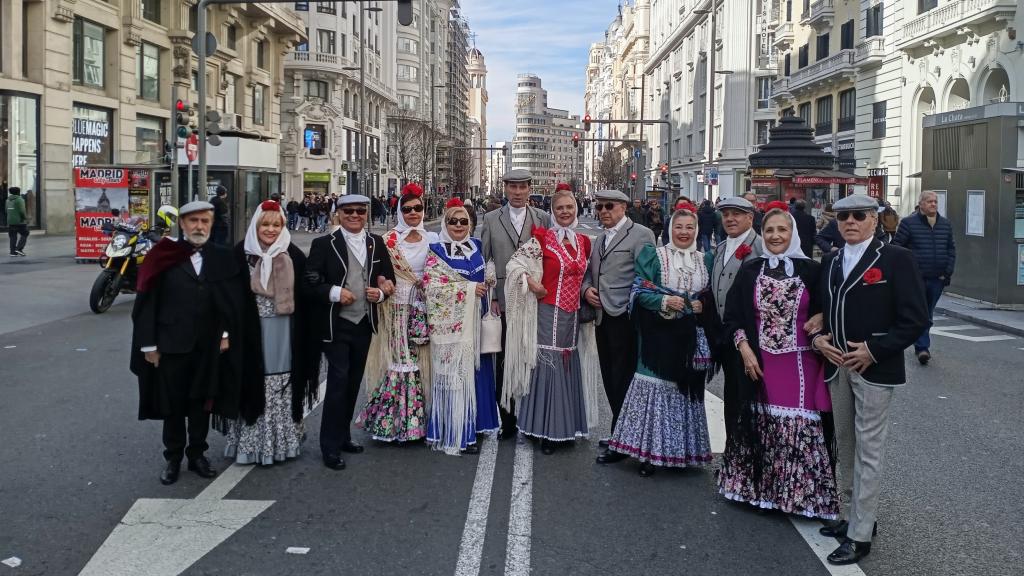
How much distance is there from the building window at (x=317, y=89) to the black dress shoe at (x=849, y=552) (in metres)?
60.8

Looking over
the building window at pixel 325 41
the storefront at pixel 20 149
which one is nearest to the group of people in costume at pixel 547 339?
the storefront at pixel 20 149

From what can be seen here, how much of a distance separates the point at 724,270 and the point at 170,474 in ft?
12.1

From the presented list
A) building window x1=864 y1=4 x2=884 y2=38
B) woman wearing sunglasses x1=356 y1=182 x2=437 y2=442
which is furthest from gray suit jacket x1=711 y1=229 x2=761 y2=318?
building window x1=864 y1=4 x2=884 y2=38

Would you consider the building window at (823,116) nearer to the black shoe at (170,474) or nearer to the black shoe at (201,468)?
the black shoe at (201,468)

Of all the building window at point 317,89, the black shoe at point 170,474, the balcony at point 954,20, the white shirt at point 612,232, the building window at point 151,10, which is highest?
the building window at point 317,89

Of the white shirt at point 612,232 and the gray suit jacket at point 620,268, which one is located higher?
the white shirt at point 612,232

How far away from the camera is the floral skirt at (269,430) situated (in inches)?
244

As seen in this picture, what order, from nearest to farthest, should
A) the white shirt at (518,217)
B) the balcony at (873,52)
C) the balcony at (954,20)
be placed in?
the white shirt at (518,217) < the balcony at (954,20) < the balcony at (873,52)

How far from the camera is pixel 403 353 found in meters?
6.77

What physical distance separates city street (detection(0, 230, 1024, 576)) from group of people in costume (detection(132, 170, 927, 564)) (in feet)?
0.68

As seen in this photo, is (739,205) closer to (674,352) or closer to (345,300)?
(674,352)

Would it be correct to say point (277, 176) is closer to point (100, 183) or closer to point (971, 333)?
point (100, 183)

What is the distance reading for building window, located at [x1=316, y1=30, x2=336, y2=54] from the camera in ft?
205

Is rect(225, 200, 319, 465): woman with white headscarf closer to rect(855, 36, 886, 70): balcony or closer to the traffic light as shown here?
the traffic light
